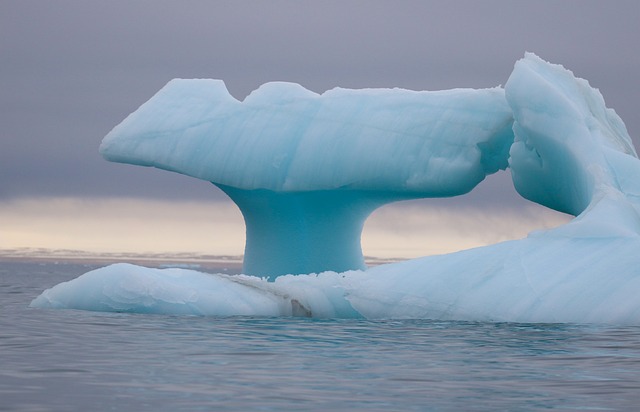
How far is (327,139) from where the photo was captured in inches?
826

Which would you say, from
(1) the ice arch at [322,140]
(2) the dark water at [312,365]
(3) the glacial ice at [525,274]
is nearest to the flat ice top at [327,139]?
(1) the ice arch at [322,140]

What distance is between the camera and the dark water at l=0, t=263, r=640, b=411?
7965 mm

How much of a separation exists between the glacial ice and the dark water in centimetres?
38

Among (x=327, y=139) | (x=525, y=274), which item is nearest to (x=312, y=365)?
(x=525, y=274)

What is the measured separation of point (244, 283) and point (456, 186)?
5668mm

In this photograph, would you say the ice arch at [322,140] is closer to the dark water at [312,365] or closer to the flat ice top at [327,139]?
the flat ice top at [327,139]

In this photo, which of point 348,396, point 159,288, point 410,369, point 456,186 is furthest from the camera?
point 456,186

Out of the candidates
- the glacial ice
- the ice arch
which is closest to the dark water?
the glacial ice

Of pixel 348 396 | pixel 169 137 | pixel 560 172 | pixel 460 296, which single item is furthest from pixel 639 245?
pixel 169 137

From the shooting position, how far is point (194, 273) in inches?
666

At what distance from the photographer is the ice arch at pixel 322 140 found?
20.6m

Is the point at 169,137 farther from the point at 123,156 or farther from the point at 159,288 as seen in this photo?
the point at 159,288

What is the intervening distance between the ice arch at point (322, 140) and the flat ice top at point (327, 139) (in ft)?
0.06

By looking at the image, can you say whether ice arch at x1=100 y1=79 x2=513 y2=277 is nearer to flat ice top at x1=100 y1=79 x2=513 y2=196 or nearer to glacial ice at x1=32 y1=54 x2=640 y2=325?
flat ice top at x1=100 y1=79 x2=513 y2=196
